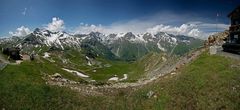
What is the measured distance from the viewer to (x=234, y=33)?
6931cm

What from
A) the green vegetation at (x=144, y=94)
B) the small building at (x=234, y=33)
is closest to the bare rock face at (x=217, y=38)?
→ the small building at (x=234, y=33)

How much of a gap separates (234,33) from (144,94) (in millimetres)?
37284

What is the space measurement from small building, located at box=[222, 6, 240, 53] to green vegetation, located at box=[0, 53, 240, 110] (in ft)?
50.8

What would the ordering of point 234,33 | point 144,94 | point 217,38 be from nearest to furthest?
point 144,94 < point 234,33 < point 217,38

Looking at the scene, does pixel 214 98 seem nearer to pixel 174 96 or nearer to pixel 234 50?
pixel 174 96

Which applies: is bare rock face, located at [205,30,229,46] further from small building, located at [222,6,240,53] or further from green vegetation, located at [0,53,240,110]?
green vegetation, located at [0,53,240,110]

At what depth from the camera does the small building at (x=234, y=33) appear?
217 feet

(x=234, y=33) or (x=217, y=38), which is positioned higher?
(x=234, y=33)

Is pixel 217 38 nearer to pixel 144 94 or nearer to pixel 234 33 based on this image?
pixel 234 33

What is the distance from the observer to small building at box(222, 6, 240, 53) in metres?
66.2

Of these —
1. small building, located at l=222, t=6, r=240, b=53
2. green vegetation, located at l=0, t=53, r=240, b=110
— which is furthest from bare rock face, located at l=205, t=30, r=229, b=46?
green vegetation, located at l=0, t=53, r=240, b=110

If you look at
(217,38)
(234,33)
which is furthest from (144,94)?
(217,38)

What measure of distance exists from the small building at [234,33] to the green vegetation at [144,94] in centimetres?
1549

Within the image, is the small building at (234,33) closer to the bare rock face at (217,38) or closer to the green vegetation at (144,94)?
the bare rock face at (217,38)
